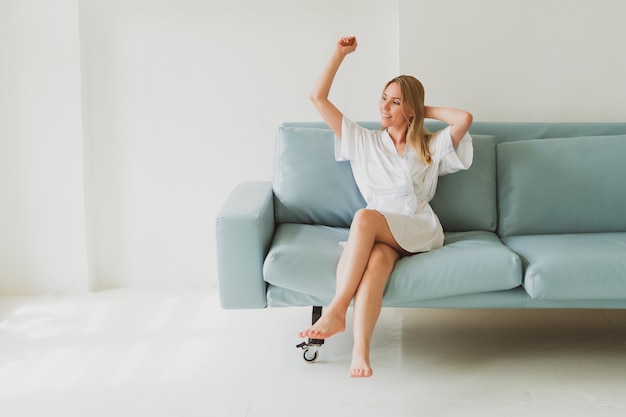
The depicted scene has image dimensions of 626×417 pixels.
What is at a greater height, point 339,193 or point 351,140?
point 351,140

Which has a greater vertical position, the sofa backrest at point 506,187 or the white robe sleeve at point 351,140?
the white robe sleeve at point 351,140

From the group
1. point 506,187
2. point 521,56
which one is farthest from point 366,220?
point 521,56

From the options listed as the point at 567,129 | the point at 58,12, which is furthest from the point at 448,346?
the point at 58,12

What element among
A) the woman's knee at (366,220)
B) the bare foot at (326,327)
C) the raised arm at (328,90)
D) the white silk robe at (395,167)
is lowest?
the bare foot at (326,327)

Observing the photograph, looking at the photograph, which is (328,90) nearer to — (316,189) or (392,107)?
(392,107)

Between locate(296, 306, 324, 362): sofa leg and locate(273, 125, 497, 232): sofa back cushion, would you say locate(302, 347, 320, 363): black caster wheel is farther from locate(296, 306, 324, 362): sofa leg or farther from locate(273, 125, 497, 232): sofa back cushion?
locate(273, 125, 497, 232): sofa back cushion

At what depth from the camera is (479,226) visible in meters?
3.07

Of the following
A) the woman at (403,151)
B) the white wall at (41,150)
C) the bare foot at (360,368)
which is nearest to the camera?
the bare foot at (360,368)

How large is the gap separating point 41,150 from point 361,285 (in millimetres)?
2008

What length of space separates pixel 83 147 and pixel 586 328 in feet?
8.19

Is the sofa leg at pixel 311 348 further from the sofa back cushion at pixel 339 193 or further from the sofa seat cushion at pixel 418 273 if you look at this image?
the sofa back cushion at pixel 339 193

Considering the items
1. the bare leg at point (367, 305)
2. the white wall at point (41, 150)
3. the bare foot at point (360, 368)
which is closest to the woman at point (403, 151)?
the bare leg at point (367, 305)

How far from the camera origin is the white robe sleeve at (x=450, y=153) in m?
2.96

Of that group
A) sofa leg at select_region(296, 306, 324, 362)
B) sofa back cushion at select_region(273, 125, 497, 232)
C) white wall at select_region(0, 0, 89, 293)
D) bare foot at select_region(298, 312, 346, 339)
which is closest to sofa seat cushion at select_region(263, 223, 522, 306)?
bare foot at select_region(298, 312, 346, 339)
